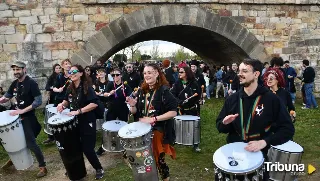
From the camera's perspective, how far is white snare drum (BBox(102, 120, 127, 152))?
576 centimetres

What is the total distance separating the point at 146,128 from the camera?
150 inches

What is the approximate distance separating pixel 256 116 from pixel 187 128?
3.13 metres

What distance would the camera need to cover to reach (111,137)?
579 centimetres

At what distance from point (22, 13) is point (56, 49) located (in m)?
1.40

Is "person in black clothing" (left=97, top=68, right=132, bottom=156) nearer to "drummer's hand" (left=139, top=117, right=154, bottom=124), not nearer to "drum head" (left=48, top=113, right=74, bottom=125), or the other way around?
"drum head" (left=48, top=113, right=74, bottom=125)

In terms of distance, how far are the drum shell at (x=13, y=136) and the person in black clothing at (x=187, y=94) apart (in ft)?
9.48

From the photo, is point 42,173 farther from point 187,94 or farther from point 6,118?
point 187,94

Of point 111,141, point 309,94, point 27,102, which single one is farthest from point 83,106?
point 309,94

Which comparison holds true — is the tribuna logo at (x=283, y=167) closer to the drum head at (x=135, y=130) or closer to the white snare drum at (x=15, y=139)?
the drum head at (x=135, y=130)

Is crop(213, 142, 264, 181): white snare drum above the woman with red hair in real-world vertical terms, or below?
below

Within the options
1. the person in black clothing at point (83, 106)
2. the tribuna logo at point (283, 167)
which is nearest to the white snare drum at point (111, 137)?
the person in black clothing at point (83, 106)

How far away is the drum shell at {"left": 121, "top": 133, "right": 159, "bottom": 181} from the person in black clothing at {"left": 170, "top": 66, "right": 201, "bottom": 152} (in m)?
2.59

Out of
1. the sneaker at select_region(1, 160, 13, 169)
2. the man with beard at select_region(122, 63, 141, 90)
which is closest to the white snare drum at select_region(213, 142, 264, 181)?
the sneaker at select_region(1, 160, 13, 169)

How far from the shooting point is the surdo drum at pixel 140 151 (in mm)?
A: 3701
